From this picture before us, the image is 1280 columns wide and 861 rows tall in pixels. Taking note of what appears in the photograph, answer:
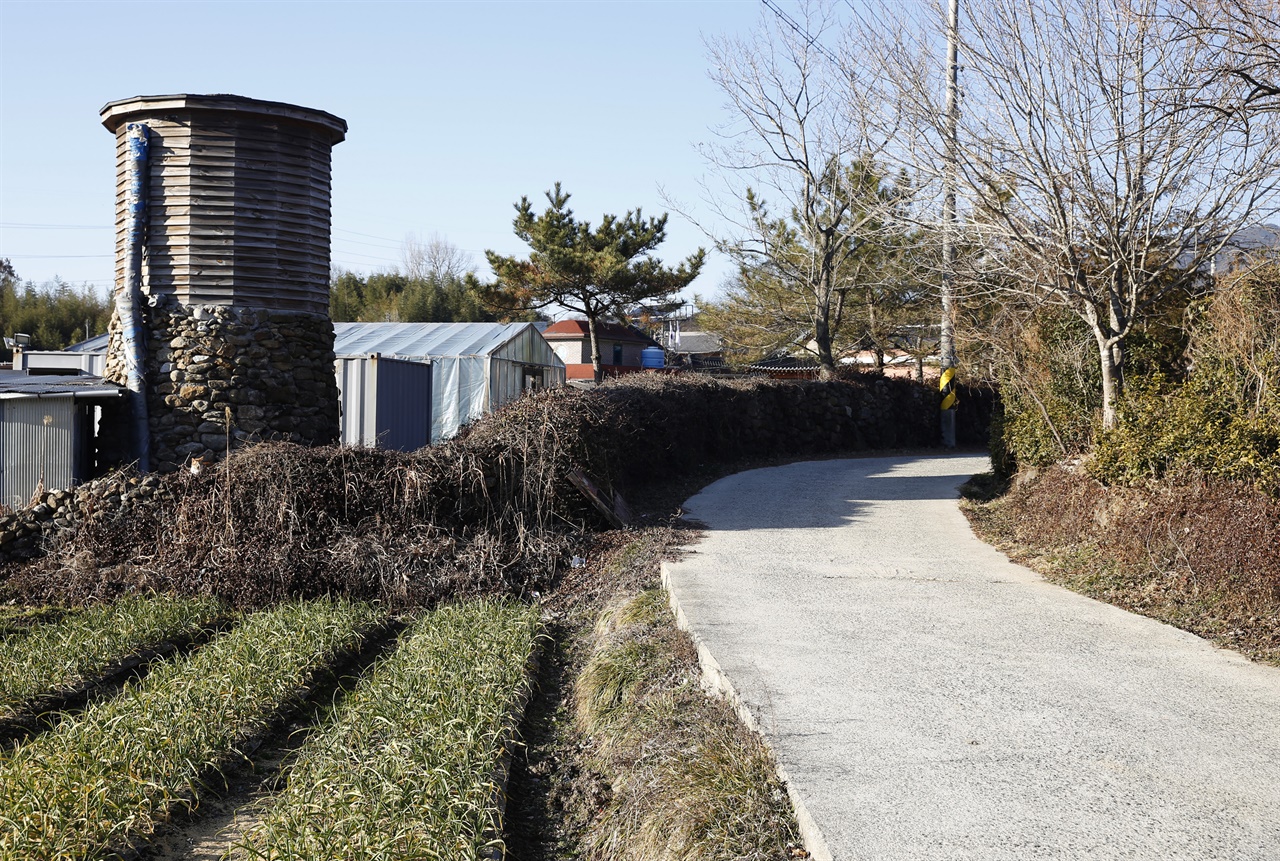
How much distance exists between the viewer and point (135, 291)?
42.0 feet

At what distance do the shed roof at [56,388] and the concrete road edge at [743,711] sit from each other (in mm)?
7625

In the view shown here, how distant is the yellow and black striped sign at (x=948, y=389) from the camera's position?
940 inches

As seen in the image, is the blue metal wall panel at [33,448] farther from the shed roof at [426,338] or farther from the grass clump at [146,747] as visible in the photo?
the shed roof at [426,338]

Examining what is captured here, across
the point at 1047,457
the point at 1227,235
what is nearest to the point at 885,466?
the point at 1047,457

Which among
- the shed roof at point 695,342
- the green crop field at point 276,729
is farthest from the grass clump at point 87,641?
the shed roof at point 695,342

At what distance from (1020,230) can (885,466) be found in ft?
32.6

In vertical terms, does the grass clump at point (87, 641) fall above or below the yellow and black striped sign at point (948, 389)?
below

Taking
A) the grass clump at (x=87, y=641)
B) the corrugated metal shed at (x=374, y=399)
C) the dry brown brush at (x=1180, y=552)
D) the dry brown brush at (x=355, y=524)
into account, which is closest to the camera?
the grass clump at (x=87, y=641)

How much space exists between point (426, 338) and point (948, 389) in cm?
1234

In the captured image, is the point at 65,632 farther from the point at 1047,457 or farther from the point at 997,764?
the point at 1047,457

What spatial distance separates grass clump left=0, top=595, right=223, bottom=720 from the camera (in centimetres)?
682

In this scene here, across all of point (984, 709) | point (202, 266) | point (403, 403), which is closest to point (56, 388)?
point (202, 266)

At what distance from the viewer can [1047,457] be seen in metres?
12.9

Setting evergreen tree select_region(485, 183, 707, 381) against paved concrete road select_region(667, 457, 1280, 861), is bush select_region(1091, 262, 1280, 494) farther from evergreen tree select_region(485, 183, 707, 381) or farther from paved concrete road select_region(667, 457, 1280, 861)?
evergreen tree select_region(485, 183, 707, 381)
